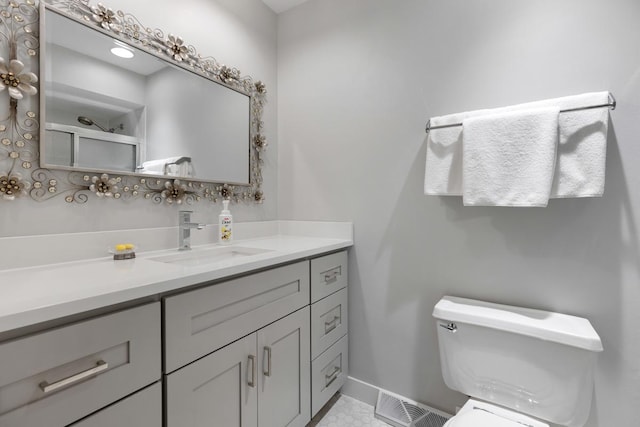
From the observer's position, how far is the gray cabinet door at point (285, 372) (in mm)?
1091

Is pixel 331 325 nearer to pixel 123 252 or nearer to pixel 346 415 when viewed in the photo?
pixel 346 415

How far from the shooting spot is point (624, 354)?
1074mm

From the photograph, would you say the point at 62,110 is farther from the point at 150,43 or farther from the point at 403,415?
the point at 403,415

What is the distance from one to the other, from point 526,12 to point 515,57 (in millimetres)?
178

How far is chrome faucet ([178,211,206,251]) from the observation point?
4.34 ft

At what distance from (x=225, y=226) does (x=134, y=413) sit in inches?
35.0

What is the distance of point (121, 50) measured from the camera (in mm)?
1160

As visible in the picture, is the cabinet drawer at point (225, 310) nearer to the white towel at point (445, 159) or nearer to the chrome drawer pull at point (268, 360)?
the chrome drawer pull at point (268, 360)

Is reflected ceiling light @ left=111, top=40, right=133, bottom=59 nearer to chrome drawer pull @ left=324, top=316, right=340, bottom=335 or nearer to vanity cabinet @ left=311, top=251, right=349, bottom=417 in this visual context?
vanity cabinet @ left=311, top=251, right=349, bottom=417

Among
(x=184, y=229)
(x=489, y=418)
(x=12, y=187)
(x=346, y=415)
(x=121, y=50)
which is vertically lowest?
(x=346, y=415)

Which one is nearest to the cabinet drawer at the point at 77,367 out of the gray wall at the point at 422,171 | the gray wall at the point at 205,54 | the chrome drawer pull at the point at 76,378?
the chrome drawer pull at the point at 76,378

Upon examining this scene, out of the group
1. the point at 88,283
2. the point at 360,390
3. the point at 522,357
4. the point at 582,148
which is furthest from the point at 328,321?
the point at 582,148

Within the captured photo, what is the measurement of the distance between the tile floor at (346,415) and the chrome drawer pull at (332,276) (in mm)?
690

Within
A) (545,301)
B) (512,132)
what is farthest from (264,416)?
(512,132)
